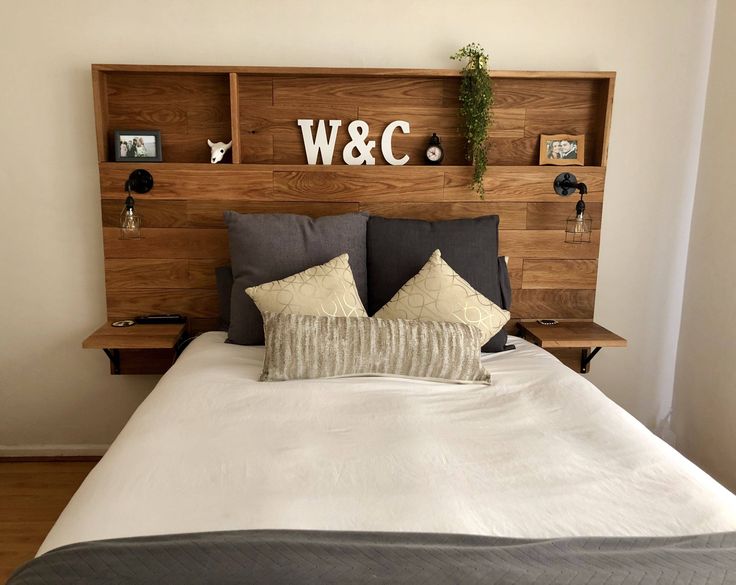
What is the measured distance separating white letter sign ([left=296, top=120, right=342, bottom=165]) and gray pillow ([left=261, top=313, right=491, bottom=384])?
91 centimetres

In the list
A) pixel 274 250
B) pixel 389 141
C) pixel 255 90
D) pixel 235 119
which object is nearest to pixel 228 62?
pixel 255 90

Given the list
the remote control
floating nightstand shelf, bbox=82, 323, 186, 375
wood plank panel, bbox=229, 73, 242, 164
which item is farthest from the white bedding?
wood plank panel, bbox=229, 73, 242, 164

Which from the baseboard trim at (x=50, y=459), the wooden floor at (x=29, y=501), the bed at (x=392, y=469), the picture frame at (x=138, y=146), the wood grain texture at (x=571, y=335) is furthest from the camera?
the baseboard trim at (x=50, y=459)

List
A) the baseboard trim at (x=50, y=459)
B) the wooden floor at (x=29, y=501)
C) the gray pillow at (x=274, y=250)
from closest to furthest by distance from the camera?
the wooden floor at (x=29, y=501) → the gray pillow at (x=274, y=250) → the baseboard trim at (x=50, y=459)

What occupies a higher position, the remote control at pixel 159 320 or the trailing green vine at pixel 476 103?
the trailing green vine at pixel 476 103

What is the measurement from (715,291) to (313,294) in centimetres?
172

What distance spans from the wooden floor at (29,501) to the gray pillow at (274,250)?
96 cm

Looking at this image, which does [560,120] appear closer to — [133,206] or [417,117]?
[417,117]

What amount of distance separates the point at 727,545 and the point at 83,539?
1190mm

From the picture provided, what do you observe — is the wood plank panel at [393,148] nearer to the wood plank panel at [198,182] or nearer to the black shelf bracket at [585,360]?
the wood plank panel at [198,182]

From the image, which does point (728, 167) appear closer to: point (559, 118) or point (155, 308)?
point (559, 118)

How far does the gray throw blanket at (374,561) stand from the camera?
1.08 m

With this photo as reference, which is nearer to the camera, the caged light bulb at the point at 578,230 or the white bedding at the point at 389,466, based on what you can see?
the white bedding at the point at 389,466

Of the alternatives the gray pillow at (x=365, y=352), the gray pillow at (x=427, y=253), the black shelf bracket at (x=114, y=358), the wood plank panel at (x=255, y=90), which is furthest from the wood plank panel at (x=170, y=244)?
the gray pillow at (x=365, y=352)
